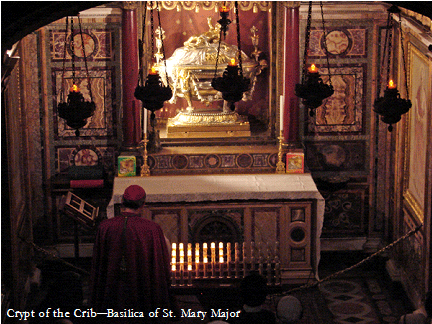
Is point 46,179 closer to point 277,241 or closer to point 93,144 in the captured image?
point 93,144

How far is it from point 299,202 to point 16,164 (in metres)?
3.62

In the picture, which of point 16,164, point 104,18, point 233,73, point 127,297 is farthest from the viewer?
point 104,18

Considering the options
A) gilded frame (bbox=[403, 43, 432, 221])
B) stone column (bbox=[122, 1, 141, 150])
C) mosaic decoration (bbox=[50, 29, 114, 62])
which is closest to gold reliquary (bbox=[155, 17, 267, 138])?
stone column (bbox=[122, 1, 141, 150])

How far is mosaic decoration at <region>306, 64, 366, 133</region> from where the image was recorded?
445 inches

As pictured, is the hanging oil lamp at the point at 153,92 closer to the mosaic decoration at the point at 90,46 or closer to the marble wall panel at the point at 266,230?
the marble wall panel at the point at 266,230

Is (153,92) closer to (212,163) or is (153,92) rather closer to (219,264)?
(219,264)

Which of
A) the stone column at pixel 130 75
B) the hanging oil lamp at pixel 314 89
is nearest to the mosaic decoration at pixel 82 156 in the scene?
the stone column at pixel 130 75

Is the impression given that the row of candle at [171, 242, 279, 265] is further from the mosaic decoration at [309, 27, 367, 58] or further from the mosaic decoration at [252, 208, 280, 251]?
the mosaic decoration at [309, 27, 367, 58]

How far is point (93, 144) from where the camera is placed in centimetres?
1145

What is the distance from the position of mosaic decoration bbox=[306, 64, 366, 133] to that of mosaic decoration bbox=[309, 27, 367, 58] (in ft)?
0.62

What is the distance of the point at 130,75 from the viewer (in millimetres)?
10883

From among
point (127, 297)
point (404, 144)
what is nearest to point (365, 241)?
point (404, 144)

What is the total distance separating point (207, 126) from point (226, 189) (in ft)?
5.04

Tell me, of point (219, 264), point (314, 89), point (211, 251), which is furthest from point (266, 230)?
point (314, 89)
